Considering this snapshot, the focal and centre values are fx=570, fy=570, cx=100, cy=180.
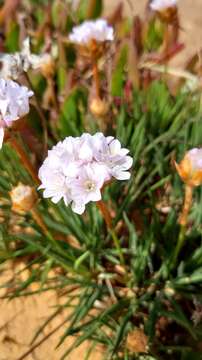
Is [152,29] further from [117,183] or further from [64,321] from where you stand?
[64,321]

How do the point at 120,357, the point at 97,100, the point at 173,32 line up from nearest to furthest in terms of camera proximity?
1. the point at 120,357
2. the point at 97,100
3. the point at 173,32

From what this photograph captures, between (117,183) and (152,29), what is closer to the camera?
(117,183)

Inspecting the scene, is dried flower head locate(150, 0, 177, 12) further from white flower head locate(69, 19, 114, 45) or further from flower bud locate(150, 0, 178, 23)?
white flower head locate(69, 19, 114, 45)

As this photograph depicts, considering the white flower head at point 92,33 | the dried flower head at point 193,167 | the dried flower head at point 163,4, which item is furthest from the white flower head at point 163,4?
the dried flower head at point 193,167

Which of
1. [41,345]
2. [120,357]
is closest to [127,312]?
[120,357]

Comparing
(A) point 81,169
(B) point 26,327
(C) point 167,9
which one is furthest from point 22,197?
(C) point 167,9

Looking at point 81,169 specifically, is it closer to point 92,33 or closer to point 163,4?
point 92,33

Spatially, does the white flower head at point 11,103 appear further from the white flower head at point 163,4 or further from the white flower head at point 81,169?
the white flower head at point 163,4
